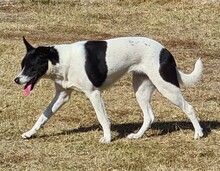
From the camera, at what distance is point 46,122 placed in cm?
815

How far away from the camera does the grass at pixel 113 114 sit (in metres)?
6.89

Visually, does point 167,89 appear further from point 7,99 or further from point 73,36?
point 73,36

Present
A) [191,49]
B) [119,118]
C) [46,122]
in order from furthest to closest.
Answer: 1. [191,49]
2. [119,118]
3. [46,122]

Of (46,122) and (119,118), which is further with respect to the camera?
(119,118)

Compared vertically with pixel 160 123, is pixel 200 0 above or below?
below

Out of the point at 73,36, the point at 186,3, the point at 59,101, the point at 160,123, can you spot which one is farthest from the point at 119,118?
the point at 186,3

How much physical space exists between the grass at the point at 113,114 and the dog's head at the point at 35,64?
26.2 inches

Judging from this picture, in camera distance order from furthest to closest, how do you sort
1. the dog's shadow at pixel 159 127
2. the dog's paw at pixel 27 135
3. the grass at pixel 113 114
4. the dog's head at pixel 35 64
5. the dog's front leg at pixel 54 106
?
1. the dog's shadow at pixel 159 127
2. the dog's front leg at pixel 54 106
3. the dog's paw at pixel 27 135
4. the dog's head at pixel 35 64
5. the grass at pixel 113 114

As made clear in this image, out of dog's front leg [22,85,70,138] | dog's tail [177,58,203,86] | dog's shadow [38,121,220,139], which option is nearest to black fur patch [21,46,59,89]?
dog's front leg [22,85,70,138]

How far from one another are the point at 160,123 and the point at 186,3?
1081 cm

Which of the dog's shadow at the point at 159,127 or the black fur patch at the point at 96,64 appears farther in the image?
the dog's shadow at the point at 159,127

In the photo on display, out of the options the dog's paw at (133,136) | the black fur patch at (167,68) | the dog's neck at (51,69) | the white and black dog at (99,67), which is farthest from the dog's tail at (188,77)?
the dog's neck at (51,69)

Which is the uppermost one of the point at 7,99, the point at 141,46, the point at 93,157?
the point at 141,46

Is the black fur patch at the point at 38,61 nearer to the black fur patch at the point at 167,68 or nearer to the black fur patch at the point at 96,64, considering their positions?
the black fur patch at the point at 96,64
